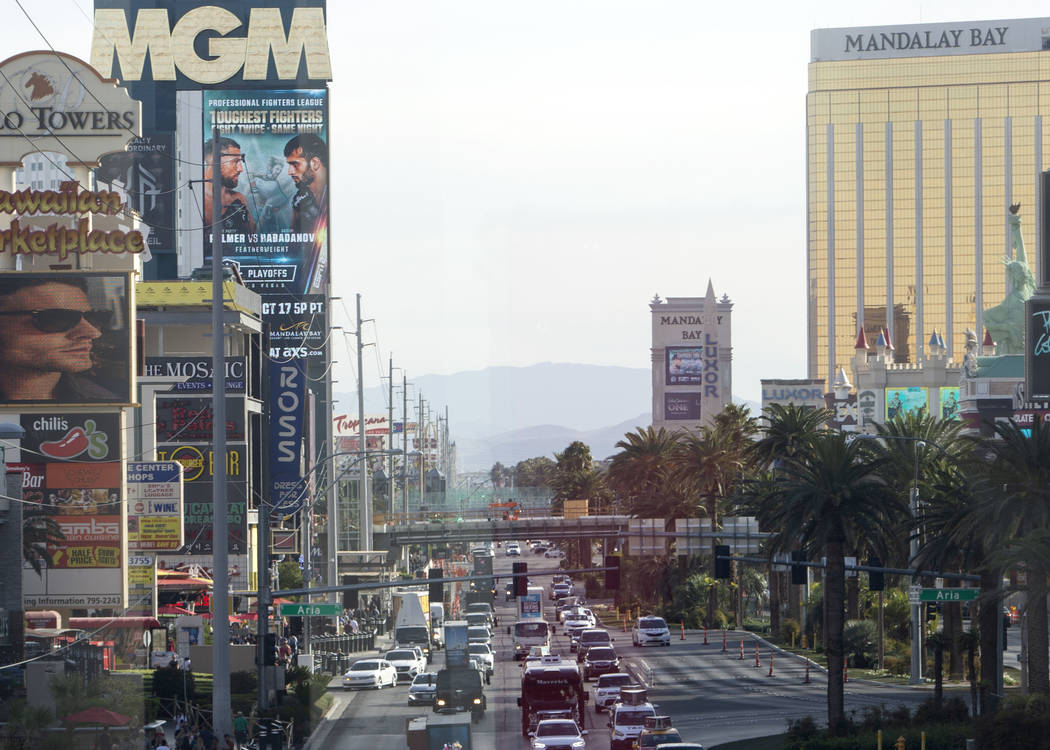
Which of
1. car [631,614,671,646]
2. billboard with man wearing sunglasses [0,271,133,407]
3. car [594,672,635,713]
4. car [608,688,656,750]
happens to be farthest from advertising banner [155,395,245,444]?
car [608,688,656,750]

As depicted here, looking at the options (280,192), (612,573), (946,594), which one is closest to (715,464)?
(612,573)

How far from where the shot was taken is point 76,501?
6462cm

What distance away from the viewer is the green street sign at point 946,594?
4700 centimetres

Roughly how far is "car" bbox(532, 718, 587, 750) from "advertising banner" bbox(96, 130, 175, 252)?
11455 cm

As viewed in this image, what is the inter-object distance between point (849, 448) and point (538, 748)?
16803 millimetres

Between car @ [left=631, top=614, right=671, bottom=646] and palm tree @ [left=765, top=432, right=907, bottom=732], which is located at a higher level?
palm tree @ [left=765, top=432, right=907, bottom=732]

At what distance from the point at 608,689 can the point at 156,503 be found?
25669mm

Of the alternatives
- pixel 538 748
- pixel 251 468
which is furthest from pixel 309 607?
pixel 251 468

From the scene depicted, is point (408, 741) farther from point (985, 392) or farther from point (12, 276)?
point (985, 392)

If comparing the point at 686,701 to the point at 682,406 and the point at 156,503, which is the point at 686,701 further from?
the point at 682,406

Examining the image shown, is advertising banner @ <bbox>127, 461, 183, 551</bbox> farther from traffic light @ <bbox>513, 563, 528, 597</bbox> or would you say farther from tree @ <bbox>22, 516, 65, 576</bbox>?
traffic light @ <bbox>513, 563, 528, 597</bbox>

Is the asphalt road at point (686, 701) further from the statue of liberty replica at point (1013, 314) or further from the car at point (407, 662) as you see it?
the statue of liberty replica at point (1013, 314)

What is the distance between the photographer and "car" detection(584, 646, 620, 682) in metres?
64.2

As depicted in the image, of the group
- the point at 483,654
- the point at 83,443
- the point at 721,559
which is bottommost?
the point at 483,654
